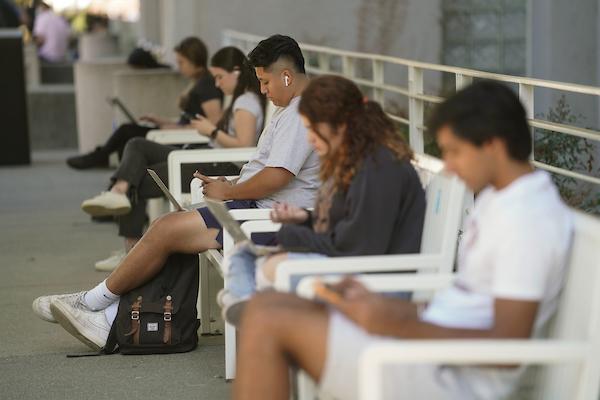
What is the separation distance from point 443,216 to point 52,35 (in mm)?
21455

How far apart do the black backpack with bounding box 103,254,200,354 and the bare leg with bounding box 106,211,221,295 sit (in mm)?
94

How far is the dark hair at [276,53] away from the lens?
5840 mm

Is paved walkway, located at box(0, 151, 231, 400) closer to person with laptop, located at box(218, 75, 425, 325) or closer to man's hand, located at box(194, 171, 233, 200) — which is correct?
man's hand, located at box(194, 171, 233, 200)

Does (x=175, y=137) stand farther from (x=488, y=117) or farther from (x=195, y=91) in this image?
(x=488, y=117)

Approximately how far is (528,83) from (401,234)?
1176mm

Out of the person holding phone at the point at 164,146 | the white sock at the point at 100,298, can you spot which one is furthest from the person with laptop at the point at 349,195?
the person holding phone at the point at 164,146

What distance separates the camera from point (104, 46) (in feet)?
84.5

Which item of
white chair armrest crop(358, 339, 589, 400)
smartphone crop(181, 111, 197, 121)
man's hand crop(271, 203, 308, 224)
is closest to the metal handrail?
smartphone crop(181, 111, 197, 121)

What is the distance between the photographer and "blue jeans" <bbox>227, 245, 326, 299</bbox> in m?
4.48

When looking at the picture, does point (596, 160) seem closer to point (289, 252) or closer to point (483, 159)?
point (289, 252)

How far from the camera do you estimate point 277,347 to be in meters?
3.53

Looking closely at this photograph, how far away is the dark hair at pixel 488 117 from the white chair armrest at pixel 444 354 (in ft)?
1.69

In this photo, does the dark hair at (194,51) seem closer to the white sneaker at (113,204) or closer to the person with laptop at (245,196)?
the white sneaker at (113,204)

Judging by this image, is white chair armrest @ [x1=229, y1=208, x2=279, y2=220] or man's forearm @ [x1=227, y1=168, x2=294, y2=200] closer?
white chair armrest @ [x1=229, y1=208, x2=279, y2=220]
